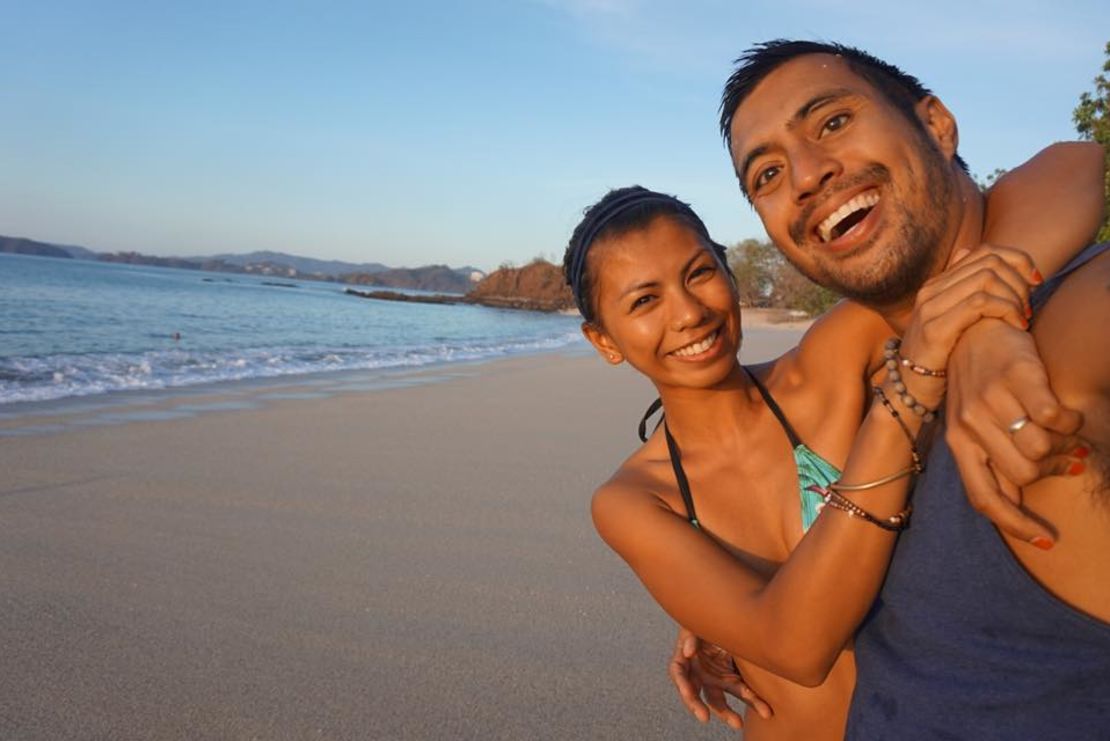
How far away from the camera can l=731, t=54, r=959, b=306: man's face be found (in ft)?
5.45

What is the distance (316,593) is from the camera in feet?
13.8

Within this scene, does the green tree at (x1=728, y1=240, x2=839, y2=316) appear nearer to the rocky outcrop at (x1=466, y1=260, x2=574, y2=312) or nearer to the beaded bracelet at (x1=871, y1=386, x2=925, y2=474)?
→ the rocky outcrop at (x1=466, y1=260, x2=574, y2=312)

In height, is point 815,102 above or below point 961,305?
above

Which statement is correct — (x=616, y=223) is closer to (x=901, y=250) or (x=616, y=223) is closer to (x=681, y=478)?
(x=681, y=478)

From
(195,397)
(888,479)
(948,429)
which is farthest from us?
(195,397)

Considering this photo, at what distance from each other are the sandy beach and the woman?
119 cm

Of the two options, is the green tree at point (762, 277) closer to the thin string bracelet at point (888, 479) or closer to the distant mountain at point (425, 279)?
the thin string bracelet at point (888, 479)

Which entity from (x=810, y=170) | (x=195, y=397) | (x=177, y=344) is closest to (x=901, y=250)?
(x=810, y=170)

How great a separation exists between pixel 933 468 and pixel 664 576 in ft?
2.79

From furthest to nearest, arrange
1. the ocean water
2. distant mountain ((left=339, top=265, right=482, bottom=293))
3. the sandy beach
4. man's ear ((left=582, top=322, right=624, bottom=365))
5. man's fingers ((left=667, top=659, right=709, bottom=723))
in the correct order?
distant mountain ((left=339, top=265, right=482, bottom=293)) < the ocean water < the sandy beach < man's ear ((left=582, top=322, right=624, bottom=365)) < man's fingers ((left=667, top=659, right=709, bottom=723))

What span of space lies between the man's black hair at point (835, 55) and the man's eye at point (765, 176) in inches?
5.1

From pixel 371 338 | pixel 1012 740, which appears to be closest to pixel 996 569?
pixel 1012 740

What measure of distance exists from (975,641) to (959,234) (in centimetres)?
81

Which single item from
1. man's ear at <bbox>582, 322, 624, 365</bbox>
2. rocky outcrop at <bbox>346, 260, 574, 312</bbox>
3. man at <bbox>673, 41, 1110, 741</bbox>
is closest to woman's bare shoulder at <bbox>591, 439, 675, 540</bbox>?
man's ear at <bbox>582, 322, 624, 365</bbox>
